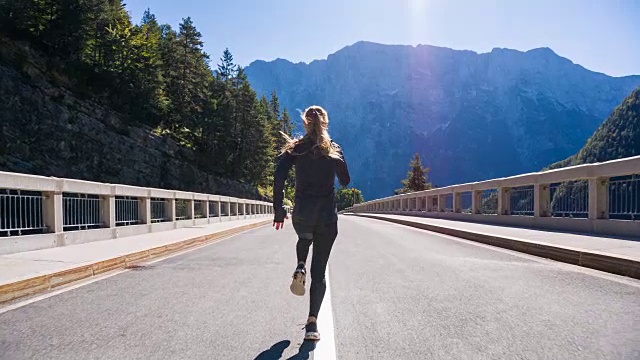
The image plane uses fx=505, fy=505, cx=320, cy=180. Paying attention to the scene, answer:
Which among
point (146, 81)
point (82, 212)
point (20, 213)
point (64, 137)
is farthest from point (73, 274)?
point (146, 81)

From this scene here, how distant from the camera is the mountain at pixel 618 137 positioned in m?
101

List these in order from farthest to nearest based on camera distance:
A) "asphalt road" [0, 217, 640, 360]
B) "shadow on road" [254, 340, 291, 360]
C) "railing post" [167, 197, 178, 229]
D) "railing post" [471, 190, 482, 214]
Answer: "railing post" [471, 190, 482, 214] < "railing post" [167, 197, 178, 229] < "asphalt road" [0, 217, 640, 360] < "shadow on road" [254, 340, 291, 360]

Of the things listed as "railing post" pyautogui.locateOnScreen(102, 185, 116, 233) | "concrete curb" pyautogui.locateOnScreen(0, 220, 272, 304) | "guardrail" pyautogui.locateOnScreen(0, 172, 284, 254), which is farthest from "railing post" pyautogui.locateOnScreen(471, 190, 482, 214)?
"railing post" pyautogui.locateOnScreen(102, 185, 116, 233)

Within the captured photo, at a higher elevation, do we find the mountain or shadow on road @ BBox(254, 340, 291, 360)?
the mountain

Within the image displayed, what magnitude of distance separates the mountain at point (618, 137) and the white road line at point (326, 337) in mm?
107306

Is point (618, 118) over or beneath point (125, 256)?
over

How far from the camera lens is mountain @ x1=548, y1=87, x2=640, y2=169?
10058 cm

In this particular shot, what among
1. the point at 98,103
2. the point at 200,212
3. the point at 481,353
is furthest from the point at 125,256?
the point at 98,103

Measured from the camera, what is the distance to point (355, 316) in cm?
557

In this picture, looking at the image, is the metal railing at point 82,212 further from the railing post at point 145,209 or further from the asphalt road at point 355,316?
the asphalt road at point 355,316

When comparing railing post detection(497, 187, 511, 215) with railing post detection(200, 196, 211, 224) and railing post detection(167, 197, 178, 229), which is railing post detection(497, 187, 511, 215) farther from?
railing post detection(200, 196, 211, 224)

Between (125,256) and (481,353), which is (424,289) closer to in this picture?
(481,353)

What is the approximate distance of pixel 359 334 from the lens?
4.84 metres

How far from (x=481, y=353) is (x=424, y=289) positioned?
287 centimetres
